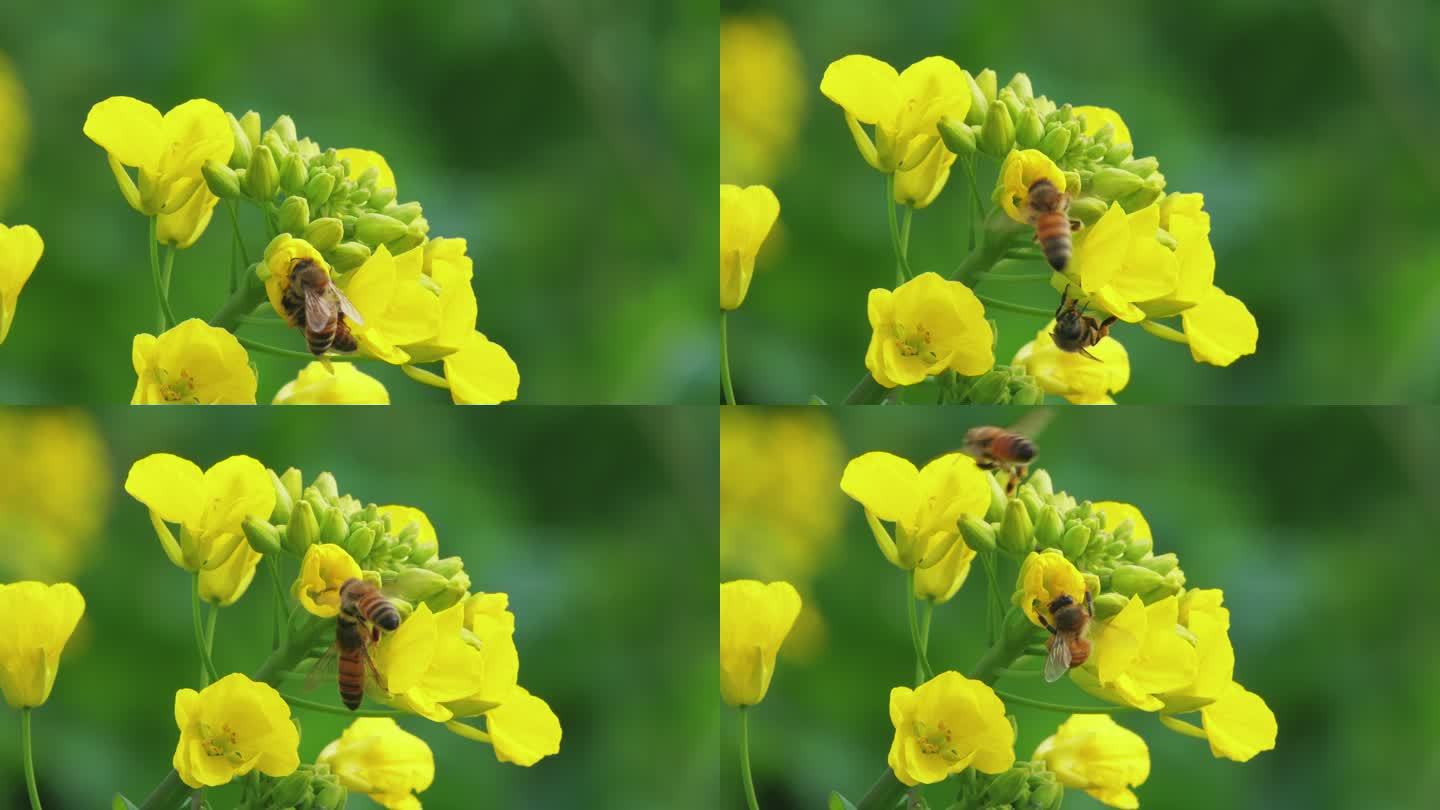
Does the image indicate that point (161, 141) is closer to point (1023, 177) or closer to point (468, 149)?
point (1023, 177)

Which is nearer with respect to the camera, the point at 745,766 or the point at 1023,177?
the point at 1023,177

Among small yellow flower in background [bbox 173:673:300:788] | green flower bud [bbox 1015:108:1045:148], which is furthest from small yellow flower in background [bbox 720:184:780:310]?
small yellow flower in background [bbox 173:673:300:788]

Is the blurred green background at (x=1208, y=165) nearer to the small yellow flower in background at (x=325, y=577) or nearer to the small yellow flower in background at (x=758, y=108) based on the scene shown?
the small yellow flower in background at (x=758, y=108)

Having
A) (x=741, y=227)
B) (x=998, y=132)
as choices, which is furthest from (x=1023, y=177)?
(x=741, y=227)

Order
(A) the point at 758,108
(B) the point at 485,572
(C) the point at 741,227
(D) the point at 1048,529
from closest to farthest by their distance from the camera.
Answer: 1. (D) the point at 1048,529
2. (C) the point at 741,227
3. (A) the point at 758,108
4. (B) the point at 485,572

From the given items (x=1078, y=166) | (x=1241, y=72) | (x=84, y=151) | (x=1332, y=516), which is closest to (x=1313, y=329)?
(x=1332, y=516)

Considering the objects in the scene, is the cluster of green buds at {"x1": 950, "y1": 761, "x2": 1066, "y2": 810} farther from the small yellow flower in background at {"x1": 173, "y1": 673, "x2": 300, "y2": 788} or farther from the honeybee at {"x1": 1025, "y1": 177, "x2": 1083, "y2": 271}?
the small yellow flower in background at {"x1": 173, "y1": 673, "x2": 300, "y2": 788}
